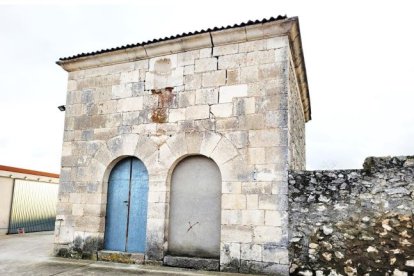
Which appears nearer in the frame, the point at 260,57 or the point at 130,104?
the point at 260,57

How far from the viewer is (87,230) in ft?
21.6

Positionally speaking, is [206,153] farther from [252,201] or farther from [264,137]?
[252,201]

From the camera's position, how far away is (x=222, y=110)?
6055 millimetres

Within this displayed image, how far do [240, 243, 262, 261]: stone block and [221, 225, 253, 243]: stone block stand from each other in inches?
3.6

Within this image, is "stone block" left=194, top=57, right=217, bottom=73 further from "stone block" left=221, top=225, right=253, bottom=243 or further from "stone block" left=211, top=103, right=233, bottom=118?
"stone block" left=221, top=225, right=253, bottom=243

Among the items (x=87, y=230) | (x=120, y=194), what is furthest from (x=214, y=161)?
(x=87, y=230)

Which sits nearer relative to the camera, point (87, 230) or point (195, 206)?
point (195, 206)

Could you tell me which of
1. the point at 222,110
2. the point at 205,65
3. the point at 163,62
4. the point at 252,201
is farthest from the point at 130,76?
the point at 252,201

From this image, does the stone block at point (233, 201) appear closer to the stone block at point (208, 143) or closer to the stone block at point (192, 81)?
the stone block at point (208, 143)

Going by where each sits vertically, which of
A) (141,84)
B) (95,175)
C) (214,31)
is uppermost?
(214,31)

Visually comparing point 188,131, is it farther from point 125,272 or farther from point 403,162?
point 403,162

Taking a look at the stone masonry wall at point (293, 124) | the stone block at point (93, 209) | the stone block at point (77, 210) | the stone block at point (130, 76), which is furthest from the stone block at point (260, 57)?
the stone block at point (77, 210)

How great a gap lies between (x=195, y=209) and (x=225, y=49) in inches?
115

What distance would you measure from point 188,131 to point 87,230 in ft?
9.01
